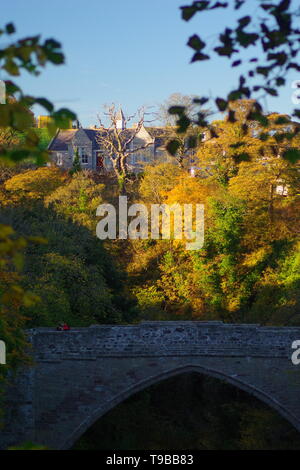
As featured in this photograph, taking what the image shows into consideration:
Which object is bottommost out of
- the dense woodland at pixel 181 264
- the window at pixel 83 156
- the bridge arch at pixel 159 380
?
the bridge arch at pixel 159 380

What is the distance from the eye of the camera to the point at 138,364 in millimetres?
19047

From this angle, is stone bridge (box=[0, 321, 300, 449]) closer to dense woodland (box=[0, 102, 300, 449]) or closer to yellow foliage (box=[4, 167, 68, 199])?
dense woodland (box=[0, 102, 300, 449])

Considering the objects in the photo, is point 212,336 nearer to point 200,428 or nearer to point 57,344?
point 57,344

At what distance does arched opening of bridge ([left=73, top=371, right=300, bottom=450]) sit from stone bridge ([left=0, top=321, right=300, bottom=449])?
179 cm

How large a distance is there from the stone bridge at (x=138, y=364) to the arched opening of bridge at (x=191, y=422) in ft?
5.87

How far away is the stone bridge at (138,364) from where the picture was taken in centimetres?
Answer: 1873

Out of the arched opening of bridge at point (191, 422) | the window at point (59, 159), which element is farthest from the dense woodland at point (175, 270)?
the window at point (59, 159)

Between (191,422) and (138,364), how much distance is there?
18.6 ft

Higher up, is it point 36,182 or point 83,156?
point 83,156

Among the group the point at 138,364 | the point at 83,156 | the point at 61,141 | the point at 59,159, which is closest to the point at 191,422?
the point at 138,364

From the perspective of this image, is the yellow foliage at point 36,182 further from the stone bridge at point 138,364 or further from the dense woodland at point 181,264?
the stone bridge at point 138,364

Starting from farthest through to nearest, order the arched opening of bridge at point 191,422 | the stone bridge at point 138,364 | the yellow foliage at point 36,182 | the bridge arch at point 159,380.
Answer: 1. the yellow foliage at point 36,182
2. the arched opening of bridge at point 191,422
3. the bridge arch at point 159,380
4. the stone bridge at point 138,364

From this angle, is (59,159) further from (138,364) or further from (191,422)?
(138,364)
